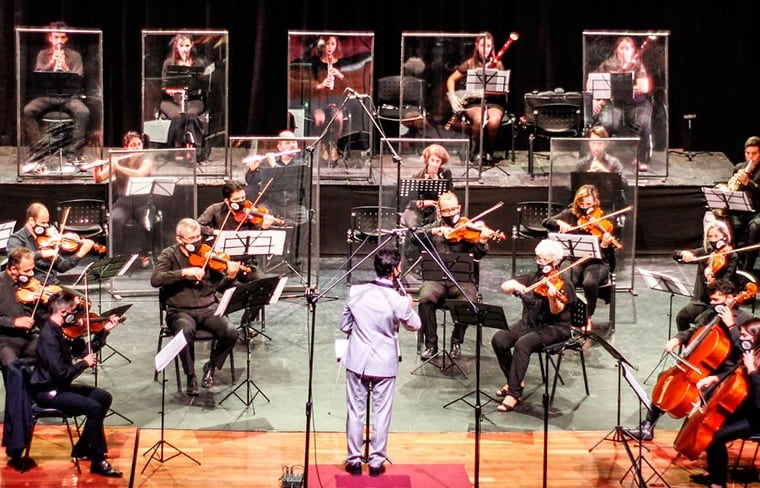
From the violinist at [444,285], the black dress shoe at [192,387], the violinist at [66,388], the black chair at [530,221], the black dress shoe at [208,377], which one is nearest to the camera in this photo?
the violinist at [66,388]

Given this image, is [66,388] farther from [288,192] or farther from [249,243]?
[288,192]

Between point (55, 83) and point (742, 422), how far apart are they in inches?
358

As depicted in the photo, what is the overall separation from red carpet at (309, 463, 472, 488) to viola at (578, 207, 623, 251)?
3735mm

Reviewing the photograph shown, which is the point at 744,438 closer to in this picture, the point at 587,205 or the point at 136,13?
the point at 587,205

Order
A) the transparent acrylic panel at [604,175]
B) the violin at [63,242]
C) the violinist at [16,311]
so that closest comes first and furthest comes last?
the violinist at [16,311], the violin at [63,242], the transparent acrylic panel at [604,175]

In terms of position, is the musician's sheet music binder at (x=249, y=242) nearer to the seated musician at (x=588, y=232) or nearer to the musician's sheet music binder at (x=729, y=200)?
the seated musician at (x=588, y=232)

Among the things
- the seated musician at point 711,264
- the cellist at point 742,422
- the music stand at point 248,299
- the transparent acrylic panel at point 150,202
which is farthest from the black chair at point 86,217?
the cellist at point 742,422

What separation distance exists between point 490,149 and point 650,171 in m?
1.92

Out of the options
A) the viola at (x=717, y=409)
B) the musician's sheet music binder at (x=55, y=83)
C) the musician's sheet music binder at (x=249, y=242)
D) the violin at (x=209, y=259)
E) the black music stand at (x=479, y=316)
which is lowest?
the viola at (x=717, y=409)

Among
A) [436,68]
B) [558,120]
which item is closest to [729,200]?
[558,120]

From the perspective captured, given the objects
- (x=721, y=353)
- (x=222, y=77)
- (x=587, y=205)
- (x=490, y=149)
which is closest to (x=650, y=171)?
(x=490, y=149)

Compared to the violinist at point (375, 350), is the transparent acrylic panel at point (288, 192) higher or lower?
higher

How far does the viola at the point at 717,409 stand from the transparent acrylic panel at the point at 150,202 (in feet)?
19.3

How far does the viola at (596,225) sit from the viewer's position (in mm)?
11688
